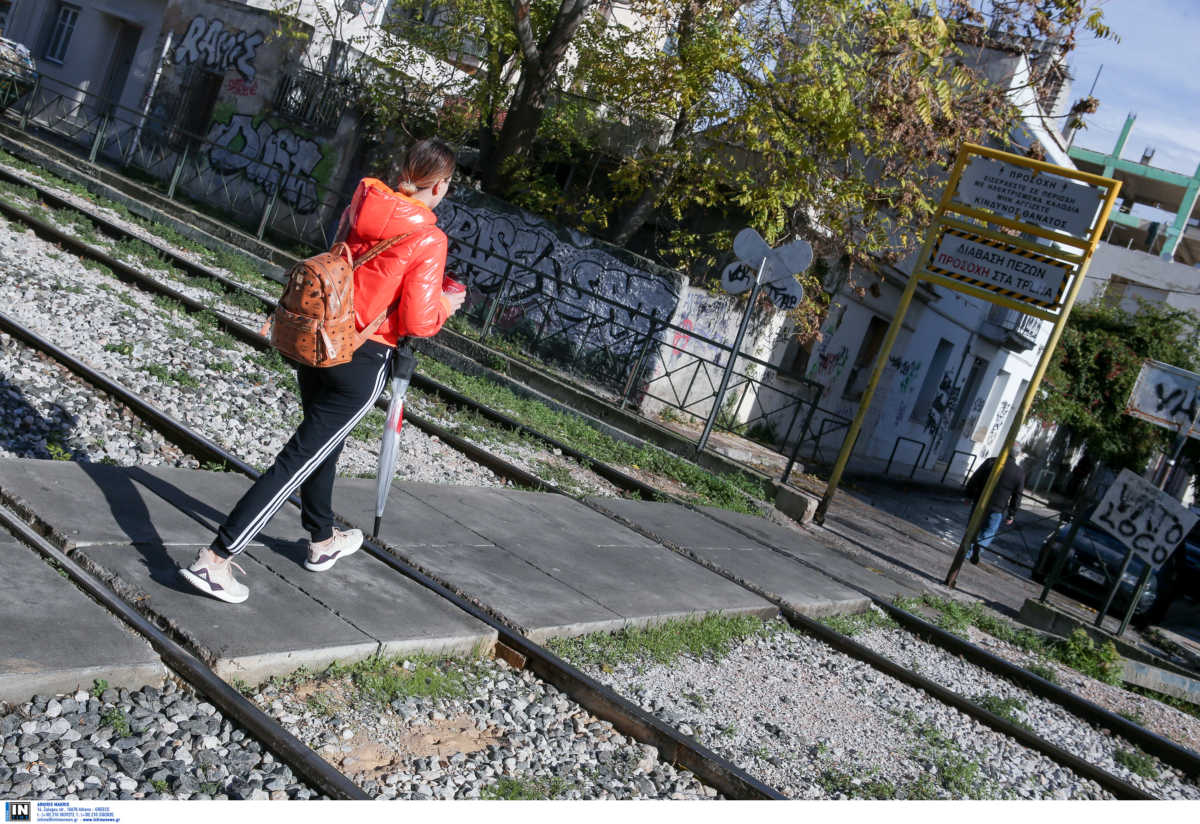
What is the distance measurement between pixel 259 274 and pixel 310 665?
37.8ft

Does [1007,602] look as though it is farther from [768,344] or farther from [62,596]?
[62,596]

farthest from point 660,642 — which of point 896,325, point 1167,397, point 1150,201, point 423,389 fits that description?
point 1150,201

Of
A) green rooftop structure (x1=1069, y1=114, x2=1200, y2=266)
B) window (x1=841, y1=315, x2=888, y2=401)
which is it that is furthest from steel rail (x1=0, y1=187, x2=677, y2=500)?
green rooftop structure (x1=1069, y1=114, x2=1200, y2=266)

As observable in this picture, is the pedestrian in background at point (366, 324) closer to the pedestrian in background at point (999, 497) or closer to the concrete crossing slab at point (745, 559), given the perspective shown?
the concrete crossing slab at point (745, 559)

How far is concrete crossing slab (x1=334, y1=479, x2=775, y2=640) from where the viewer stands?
5375mm

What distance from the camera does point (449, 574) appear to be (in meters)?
5.36

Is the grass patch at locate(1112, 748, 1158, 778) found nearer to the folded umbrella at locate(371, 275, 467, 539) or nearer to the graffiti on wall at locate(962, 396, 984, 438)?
the folded umbrella at locate(371, 275, 467, 539)

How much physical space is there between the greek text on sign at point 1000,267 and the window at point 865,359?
10.9 meters

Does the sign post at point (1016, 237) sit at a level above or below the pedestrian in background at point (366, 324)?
above

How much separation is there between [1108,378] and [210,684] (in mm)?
30742

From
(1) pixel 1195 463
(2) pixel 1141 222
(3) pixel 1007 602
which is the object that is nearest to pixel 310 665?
(3) pixel 1007 602

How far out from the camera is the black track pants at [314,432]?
407 centimetres

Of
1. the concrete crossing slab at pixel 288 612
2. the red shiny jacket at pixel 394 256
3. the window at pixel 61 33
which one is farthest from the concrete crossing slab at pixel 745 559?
the window at pixel 61 33

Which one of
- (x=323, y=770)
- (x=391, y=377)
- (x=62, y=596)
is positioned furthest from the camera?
(x=391, y=377)
